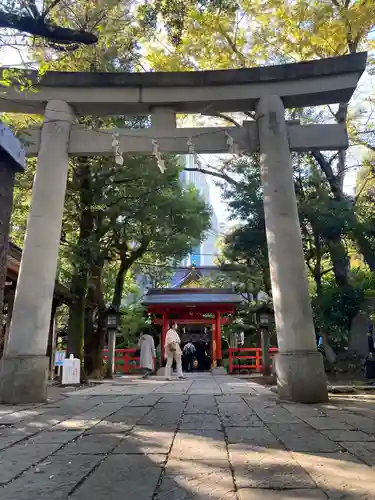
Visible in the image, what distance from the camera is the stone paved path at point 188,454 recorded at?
80.0 inches

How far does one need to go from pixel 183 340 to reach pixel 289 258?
17.5 meters

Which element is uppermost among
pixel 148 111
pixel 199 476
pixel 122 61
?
pixel 122 61

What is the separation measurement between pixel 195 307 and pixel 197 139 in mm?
11896

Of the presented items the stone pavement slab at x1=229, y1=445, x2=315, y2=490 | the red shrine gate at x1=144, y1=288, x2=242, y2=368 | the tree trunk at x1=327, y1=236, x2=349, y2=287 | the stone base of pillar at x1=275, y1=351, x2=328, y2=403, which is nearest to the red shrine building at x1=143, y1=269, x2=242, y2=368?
the red shrine gate at x1=144, y1=288, x2=242, y2=368

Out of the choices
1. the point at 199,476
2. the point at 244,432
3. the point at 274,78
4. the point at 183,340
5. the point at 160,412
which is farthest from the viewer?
the point at 183,340

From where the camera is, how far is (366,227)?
10.1 meters

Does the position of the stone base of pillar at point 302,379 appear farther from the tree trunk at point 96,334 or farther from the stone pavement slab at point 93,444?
the tree trunk at point 96,334

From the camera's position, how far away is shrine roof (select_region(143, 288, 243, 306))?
17.3 meters

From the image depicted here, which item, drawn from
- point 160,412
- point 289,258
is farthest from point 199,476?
point 289,258

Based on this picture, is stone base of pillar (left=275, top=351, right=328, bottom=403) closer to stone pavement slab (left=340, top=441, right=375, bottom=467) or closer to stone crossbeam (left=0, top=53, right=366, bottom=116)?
stone pavement slab (left=340, top=441, right=375, bottom=467)

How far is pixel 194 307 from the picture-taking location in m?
18.0

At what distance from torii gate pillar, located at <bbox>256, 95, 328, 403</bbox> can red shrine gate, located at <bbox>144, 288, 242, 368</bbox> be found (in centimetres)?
1134

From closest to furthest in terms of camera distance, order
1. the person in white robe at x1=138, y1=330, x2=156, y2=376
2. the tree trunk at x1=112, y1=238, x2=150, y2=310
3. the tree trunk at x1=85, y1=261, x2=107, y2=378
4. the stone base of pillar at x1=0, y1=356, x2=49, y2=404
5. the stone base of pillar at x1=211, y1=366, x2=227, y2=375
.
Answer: the stone base of pillar at x1=0, y1=356, x2=49, y2=404 → the tree trunk at x1=85, y1=261, x2=107, y2=378 → the tree trunk at x1=112, y1=238, x2=150, y2=310 → the person in white robe at x1=138, y1=330, x2=156, y2=376 → the stone base of pillar at x1=211, y1=366, x2=227, y2=375

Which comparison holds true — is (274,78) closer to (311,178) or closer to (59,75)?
(59,75)
